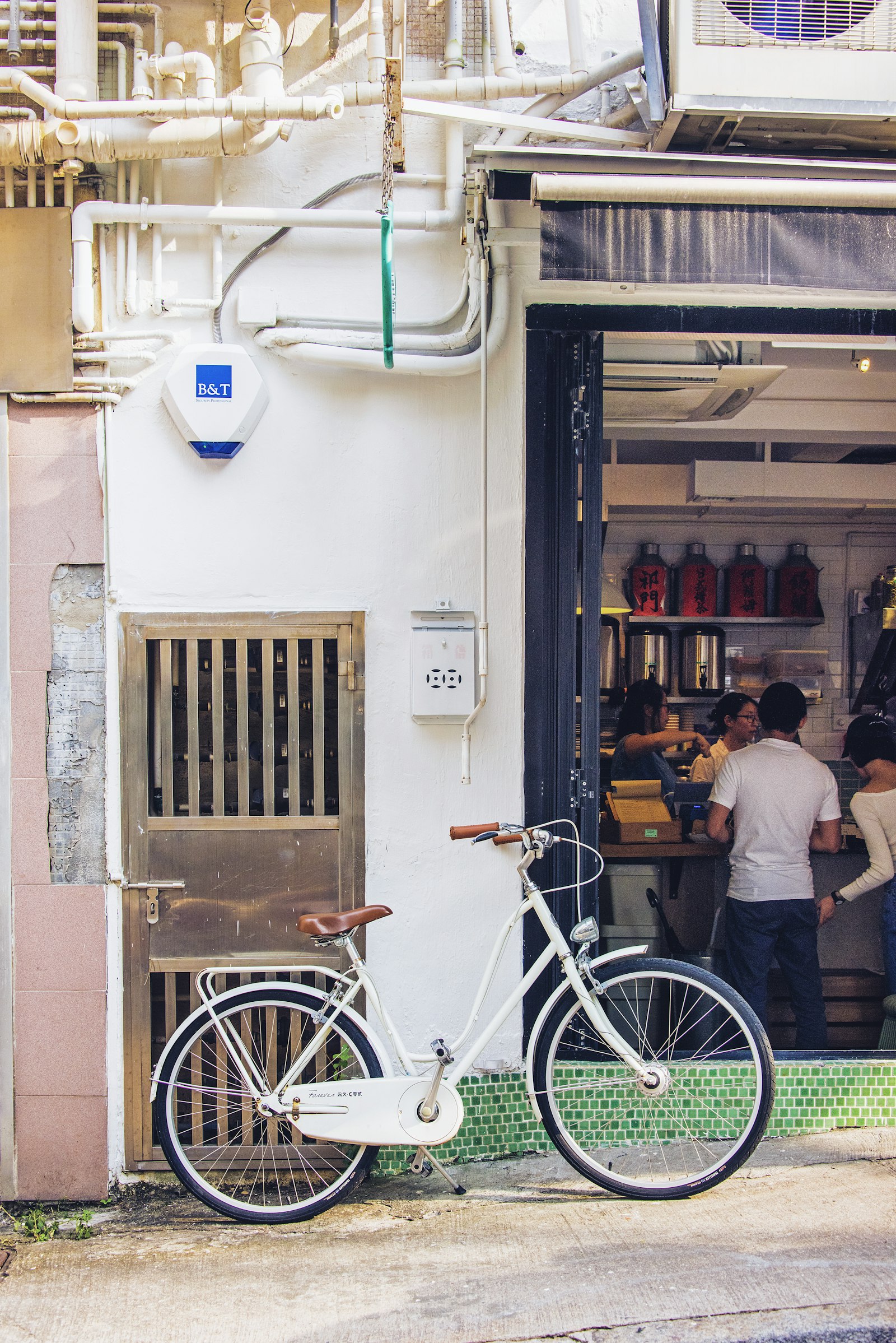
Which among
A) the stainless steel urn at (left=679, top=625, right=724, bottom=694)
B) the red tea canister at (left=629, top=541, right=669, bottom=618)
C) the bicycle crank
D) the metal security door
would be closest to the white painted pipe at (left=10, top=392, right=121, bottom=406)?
the metal security door

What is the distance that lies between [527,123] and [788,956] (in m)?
3.80

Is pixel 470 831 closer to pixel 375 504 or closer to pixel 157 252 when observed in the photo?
pixel 375 504

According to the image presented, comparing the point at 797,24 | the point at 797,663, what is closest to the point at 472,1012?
the point at 797,24

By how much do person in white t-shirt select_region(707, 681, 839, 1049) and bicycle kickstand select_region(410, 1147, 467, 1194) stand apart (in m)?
1.71

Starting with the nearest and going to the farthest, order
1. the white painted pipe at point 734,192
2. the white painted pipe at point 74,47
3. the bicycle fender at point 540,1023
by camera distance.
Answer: the white painted pipe at point 734,192 → the bicycle fender at point 540,1023 → the white painted pipe at point 74,47

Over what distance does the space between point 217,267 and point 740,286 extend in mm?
2008

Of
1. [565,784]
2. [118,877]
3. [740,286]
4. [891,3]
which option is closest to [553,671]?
[565,784]

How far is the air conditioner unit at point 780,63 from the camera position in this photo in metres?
3.83

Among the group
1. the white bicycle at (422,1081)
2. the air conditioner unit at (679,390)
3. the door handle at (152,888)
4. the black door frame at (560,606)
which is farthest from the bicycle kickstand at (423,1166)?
the air conditioner unit at (679,390)

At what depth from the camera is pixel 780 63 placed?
3.87 m

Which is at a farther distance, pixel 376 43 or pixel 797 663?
pixel 797 663

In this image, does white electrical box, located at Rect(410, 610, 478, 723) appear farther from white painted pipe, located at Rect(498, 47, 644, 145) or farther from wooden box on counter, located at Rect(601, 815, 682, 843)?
white painted pipe, located at Rect(498, 47, 644, 145)

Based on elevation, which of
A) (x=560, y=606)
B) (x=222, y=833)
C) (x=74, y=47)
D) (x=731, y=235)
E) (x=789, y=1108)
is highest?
(x=74, y=47)

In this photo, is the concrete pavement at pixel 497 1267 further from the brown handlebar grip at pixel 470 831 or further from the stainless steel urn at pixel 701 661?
the stainless steel urn at pixel 701 661
